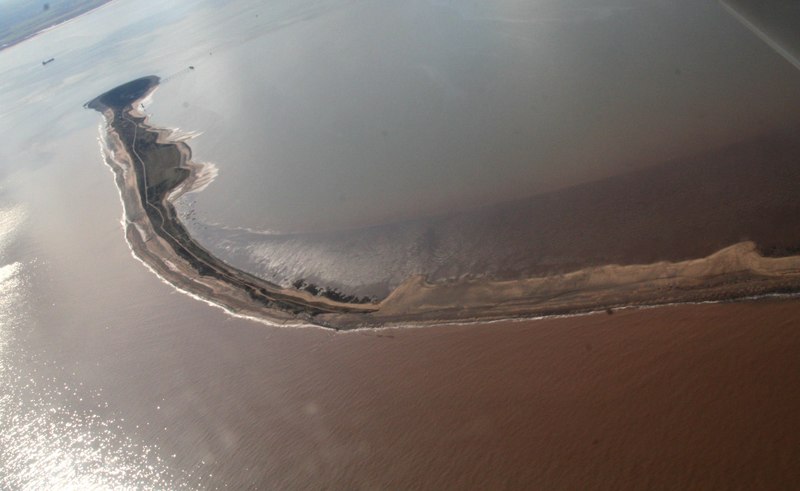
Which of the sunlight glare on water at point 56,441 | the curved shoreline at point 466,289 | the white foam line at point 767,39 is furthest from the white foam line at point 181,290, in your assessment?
the white foam line at point 767,39

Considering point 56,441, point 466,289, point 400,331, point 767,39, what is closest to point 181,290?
point 56,441

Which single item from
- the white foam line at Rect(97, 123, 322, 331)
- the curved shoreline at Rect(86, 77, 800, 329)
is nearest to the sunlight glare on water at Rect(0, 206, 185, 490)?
the white foam line at Rect(97, 123, 322, 331)

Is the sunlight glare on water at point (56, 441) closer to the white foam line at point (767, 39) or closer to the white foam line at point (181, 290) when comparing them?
the white foam line at point (181, 290)

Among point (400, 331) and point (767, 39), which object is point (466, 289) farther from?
point (767, 39)

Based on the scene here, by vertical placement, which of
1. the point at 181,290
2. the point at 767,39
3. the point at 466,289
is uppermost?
the point at 767,39

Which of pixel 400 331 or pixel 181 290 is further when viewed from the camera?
pixel 181 290
